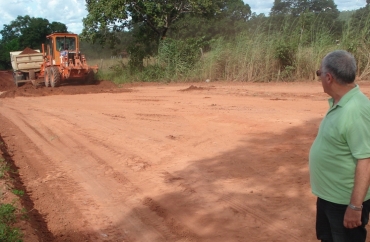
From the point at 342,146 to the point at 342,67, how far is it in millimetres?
512

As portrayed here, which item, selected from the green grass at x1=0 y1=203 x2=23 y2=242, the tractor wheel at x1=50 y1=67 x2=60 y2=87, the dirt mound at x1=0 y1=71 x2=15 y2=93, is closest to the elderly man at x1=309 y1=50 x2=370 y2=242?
the green grass at x1=0 y1=203 x2=23 y2=242

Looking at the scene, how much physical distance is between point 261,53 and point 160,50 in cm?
676

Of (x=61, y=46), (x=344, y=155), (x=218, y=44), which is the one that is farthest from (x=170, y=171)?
(x=61, y=46)

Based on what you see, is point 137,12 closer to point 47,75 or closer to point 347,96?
point 47,75

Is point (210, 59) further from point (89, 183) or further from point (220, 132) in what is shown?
point (89, 183)

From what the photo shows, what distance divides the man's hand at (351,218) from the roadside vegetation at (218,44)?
14.4m

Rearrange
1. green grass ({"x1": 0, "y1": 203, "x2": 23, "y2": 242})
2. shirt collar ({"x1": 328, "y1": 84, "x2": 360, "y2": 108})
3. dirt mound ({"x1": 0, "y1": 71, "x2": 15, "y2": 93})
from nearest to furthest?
shirt collar ({"x1": 328, "y1": 84, "x2": 360, "y2": 108}) → green grass ({"x1": 0, "y1": 203, "x2": 23, "y2": 242}) → dirt mound ({"x1": 0, "y1": 71, "x2": 15, "y2": 93})

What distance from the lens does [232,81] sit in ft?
63.3

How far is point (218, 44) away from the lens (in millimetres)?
20281

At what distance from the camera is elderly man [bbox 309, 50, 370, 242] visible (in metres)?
2.68

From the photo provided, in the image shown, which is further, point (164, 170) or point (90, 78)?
point (90, 78)

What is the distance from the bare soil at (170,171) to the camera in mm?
4637

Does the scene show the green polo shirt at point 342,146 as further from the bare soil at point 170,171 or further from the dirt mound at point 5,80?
the dirt mound at point 5,80

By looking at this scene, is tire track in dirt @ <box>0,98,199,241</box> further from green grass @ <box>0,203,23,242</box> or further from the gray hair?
the gray hair
